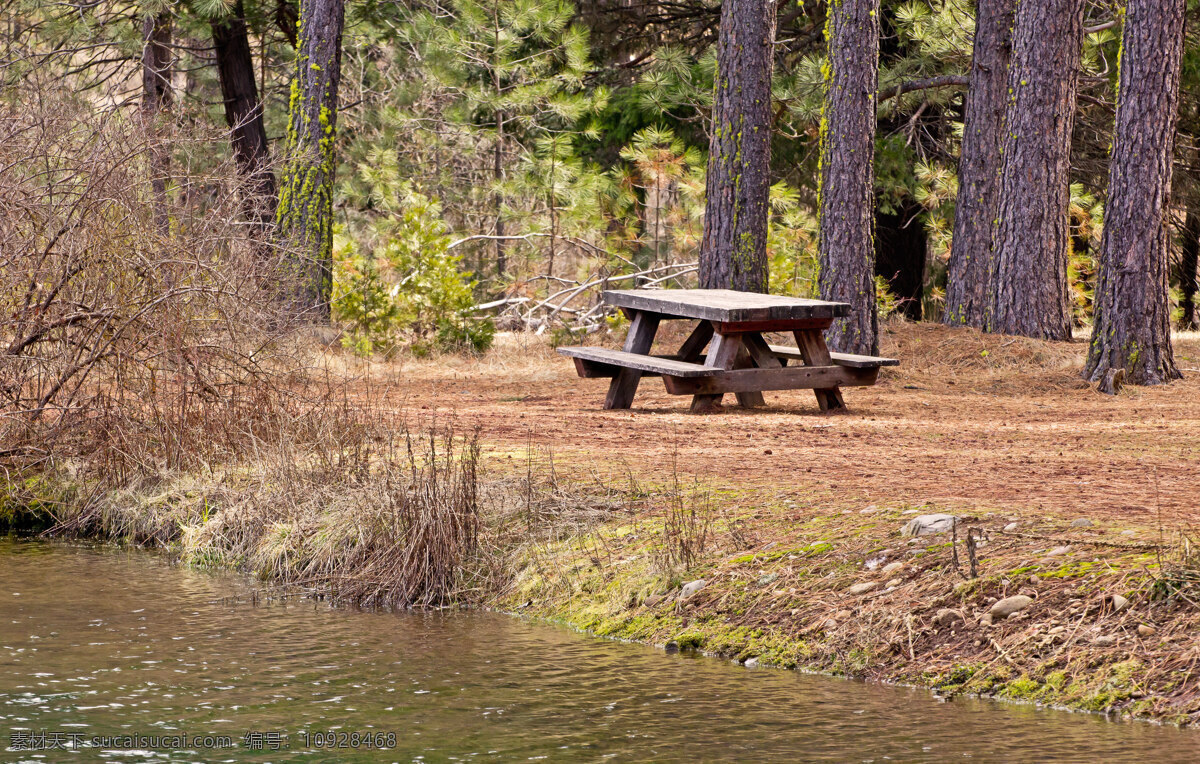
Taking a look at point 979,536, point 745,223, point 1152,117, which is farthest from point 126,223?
point 1152,117

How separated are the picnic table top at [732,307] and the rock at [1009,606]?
503cm

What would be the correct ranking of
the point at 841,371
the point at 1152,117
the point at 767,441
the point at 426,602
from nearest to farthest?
the point at 426,602 < the point at 767,441 < the point at 841,371 < the point at 1152,117

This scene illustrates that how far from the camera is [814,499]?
7.00 m

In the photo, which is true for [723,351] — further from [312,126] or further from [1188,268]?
[1188,268]

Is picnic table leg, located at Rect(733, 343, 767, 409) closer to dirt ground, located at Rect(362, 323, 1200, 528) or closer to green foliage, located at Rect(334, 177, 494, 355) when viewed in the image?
dirt ground, located at Rect(362, 323, 1200, 528)

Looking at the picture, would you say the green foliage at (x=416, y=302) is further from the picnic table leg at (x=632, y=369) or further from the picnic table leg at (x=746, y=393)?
the picnic table leg at (x=746, y=393)

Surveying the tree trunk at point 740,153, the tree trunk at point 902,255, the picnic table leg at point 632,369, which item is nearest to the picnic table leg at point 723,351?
the picnic table leg at point 632,369

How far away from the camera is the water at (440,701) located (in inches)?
170

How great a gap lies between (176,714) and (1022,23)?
41.2 feet

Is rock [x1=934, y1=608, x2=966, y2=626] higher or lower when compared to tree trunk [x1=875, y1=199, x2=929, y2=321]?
lower

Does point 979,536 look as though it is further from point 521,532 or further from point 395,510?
point 395,510

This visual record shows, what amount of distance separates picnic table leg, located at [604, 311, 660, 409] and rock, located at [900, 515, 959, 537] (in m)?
5.16

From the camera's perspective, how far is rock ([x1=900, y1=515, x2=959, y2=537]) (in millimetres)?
5957

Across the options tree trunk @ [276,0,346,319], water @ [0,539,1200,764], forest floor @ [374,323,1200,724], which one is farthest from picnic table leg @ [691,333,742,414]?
tree trunk @ [276,0,346,319]
